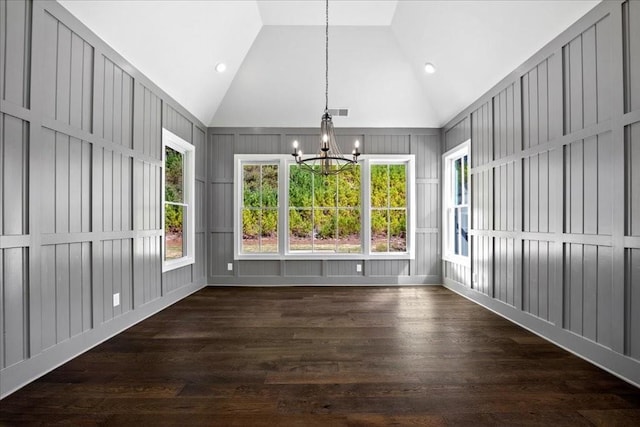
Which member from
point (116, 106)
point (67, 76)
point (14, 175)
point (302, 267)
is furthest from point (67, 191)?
point (302, 267)

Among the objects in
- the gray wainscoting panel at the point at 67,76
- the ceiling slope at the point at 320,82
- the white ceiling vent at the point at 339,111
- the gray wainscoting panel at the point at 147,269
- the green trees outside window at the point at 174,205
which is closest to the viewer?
the gray wainscoting panel at the point at 67,76

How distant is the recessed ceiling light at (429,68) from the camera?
4703 millimetres

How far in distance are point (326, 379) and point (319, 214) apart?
3.84 metres

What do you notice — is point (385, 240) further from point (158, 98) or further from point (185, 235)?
point (158, 98)

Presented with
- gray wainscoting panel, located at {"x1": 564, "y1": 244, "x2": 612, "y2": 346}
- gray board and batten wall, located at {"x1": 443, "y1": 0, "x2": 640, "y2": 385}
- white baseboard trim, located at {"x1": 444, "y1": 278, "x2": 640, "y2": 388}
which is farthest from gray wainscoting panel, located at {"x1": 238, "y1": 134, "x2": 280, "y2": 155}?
gray wainscoting panel, located at {"x1": 564, "y1": 244, "x2": 612, "y2": 346}

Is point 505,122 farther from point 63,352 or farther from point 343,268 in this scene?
point 63,352

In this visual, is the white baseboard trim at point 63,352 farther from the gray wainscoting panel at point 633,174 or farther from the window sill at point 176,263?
the gray wainscoting panel at point 633,174

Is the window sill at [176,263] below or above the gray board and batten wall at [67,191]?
below

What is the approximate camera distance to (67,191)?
2664mm

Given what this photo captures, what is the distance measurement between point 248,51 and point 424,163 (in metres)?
3.34

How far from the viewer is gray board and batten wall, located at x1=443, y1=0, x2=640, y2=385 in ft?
7.67

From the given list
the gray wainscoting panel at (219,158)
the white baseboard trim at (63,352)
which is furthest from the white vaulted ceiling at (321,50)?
the white baseboard trim at (63,352)

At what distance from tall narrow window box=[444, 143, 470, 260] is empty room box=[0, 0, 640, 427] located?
0.04 m

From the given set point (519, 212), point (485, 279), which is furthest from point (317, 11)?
point (485, 279)
